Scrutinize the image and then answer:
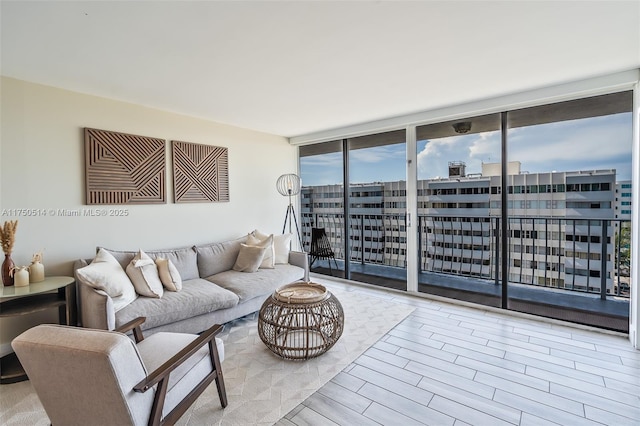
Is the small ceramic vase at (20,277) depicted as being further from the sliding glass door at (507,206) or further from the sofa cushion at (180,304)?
the sliding glass door at (507,206)

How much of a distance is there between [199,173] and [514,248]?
14.4 ft

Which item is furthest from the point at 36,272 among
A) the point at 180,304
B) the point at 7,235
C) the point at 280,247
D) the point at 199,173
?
the point at 280,247

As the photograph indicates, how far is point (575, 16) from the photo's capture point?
1854 mm

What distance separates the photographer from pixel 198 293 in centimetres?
299

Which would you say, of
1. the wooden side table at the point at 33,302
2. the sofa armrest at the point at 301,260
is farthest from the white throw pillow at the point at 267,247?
the wooden side table at the point at 33,302

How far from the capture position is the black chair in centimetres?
544

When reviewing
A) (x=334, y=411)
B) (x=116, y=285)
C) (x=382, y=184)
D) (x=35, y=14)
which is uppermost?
(x=35, y=14)

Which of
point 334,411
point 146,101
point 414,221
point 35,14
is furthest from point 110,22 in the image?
point 414,221

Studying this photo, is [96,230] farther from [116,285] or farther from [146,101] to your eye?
[146,101]

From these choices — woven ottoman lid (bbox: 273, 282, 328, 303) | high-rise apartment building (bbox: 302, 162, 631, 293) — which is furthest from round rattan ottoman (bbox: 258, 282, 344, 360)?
high-rise apartment building (bbox: 302, 162, 631, 293)

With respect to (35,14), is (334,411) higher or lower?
lower

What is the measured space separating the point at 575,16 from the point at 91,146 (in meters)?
4.16

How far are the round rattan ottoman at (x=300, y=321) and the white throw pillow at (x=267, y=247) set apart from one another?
4.20ft

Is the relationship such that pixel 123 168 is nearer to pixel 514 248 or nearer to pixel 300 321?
pixel 300 321
